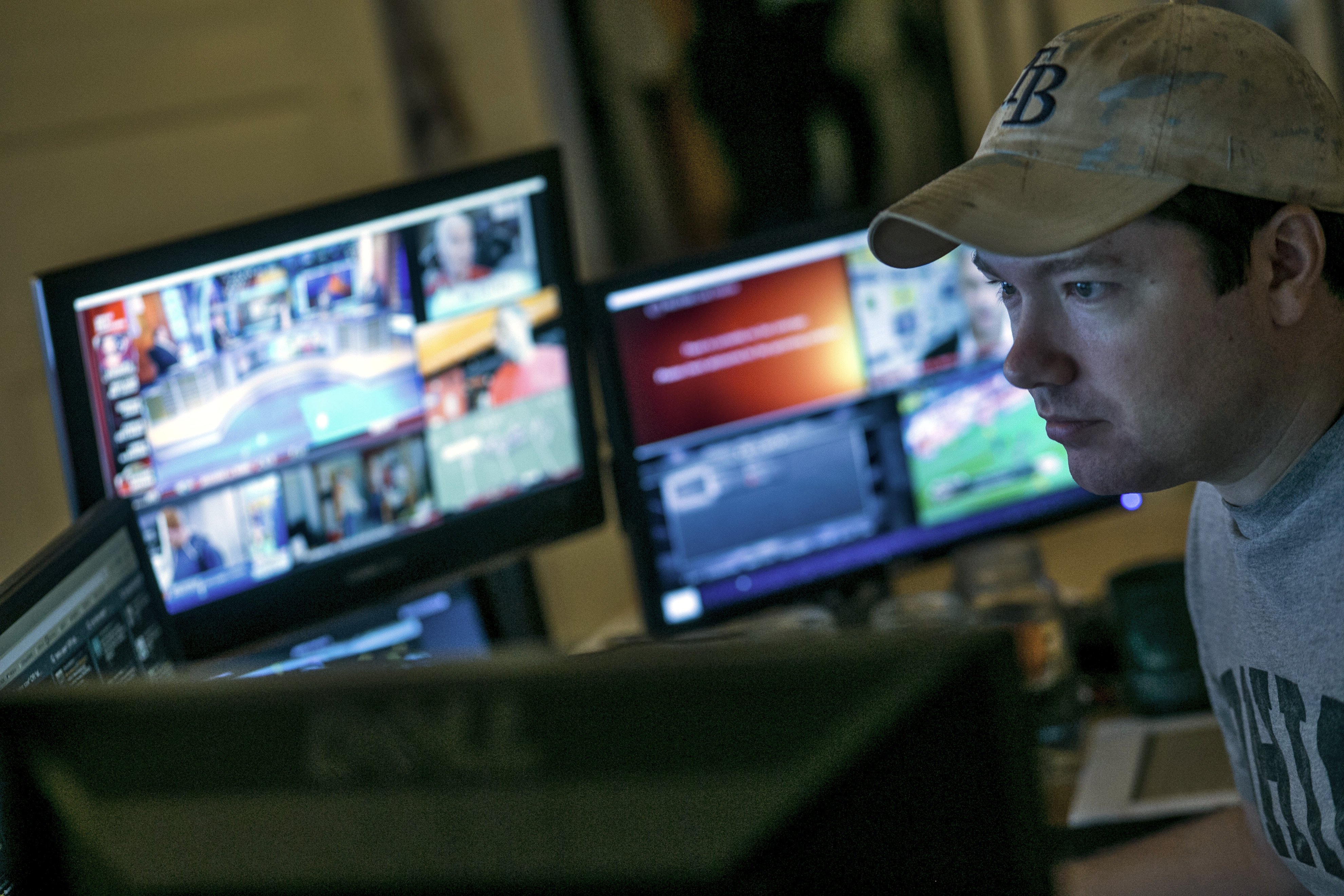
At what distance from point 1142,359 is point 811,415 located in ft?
2.49

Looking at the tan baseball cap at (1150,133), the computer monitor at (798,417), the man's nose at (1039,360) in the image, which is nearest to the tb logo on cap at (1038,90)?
the tan baseball cap at (1150,133)

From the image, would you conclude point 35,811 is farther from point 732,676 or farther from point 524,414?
point 524,414

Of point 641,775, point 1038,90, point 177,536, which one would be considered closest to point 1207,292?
point 1038,90

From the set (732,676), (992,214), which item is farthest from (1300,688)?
(732,676)

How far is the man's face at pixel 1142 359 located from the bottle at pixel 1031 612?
1.74 ft

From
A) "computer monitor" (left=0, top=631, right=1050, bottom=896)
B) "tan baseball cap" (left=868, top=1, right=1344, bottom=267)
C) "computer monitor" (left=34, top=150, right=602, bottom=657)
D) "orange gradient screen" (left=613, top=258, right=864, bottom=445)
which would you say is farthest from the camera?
"orange gradient screen" (left=613, top=258, right=864, bottom=445)

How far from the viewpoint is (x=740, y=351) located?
60.1 inches

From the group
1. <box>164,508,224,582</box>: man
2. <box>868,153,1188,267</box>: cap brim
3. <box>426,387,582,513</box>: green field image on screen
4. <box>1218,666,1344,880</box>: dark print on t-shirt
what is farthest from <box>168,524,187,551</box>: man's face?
<box>1218,666,1344,880</box>: dark print on t-shirt

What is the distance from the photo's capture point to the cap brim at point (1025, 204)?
0.79 m

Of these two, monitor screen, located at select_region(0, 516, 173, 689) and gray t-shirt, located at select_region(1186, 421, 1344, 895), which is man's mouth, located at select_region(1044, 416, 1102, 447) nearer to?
gray t-shirt, located at select_region(1186, 421, 1344, 895)

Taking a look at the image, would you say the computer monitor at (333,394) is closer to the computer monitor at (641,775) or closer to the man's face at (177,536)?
the man's face at (177,536)

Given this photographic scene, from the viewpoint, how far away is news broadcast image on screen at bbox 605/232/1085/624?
4.98 feet

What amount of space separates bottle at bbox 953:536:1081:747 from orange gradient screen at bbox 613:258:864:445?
10.8 inches

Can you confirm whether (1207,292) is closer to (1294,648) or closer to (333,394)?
(1294,648)
